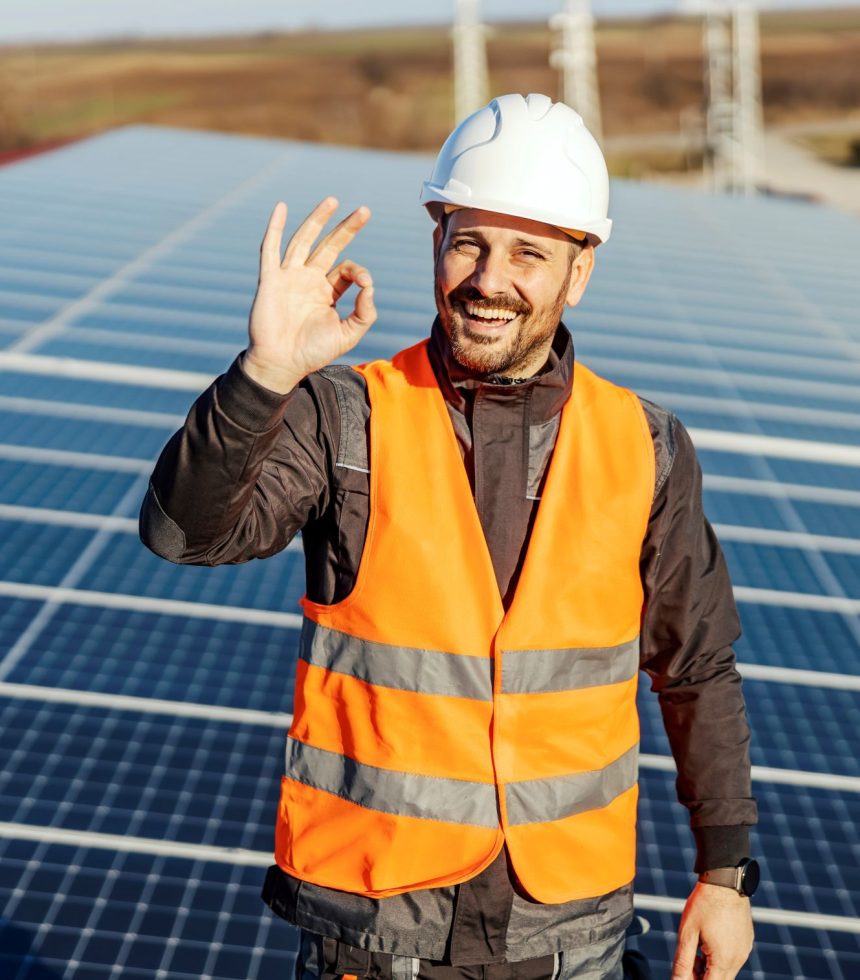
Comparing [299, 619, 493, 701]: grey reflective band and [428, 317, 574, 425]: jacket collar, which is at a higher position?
[428, 317, 574, 425]: jacket collar

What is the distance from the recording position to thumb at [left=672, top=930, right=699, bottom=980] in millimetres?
2422

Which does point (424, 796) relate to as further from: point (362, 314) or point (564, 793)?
point (362, 314)

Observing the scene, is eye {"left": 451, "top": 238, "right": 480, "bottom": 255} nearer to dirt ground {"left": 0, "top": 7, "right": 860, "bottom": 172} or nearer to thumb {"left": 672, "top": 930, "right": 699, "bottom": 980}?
thumb {"left": 672, "top": 930, "right": 699, "bottom": 980}

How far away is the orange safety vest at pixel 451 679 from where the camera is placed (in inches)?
87.7

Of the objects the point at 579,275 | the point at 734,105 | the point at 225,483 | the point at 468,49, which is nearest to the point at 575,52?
the point at 468,49

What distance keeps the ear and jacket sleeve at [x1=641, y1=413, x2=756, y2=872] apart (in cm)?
31

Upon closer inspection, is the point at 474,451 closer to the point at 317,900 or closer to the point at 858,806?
the point at 317,900

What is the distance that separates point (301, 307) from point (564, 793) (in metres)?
1.04

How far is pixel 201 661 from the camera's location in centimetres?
405

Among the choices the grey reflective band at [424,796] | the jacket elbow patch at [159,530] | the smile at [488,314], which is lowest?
the grey reflective band at [424,796]

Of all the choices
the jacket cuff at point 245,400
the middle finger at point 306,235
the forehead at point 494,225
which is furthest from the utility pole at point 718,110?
the jacket cuff at point 245,400

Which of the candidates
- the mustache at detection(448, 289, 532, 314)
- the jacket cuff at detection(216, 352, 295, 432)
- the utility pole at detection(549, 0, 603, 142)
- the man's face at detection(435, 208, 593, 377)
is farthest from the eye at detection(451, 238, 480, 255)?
the utility pole at detection(549, 0, 603, 142)

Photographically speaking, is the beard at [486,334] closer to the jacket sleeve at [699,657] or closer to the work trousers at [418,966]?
the jacket sleeve at [699,657]

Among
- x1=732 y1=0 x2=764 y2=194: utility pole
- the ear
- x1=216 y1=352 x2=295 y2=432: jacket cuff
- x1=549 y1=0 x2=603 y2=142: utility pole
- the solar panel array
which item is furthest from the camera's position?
x1=732 y1=0 x2=764 y2=194: utility pole
